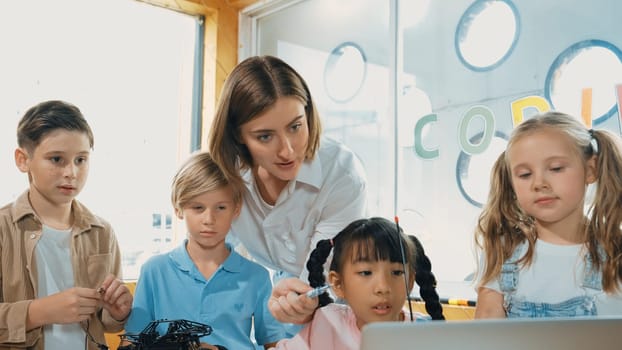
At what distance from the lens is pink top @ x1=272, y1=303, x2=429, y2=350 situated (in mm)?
1138

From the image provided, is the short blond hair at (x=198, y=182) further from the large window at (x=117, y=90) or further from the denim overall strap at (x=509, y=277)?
the large window at (x=117, y=90)

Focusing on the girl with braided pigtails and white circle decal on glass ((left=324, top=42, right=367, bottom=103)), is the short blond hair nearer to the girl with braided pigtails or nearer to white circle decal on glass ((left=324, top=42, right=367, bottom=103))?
the girl with braided pigtails

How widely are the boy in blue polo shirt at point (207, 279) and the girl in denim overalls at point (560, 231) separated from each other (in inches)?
19.9

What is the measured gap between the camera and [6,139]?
7.40 ft

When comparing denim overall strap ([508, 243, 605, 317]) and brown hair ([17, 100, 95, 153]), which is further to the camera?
brown hair ([17, 100, 95, 153])

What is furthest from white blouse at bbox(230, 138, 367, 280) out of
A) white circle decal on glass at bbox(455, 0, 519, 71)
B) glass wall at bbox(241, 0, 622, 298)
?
white circle decal on glass at bbox(455, 0, 519, 71)

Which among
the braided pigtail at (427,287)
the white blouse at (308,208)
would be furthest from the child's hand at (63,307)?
the braided pigtail at (427,287)

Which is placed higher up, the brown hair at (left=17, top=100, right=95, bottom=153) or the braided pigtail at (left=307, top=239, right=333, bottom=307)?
the brown hair at (left=17, top=100, right=95, bottom=153)

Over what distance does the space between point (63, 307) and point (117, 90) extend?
4.76ft

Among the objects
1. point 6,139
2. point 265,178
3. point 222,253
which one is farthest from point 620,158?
point 6,139

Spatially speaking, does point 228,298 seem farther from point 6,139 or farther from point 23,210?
point 6,139

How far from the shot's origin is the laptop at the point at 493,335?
1.43 ft

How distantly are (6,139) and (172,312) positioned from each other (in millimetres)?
1270

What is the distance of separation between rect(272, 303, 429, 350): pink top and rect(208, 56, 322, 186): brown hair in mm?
405
